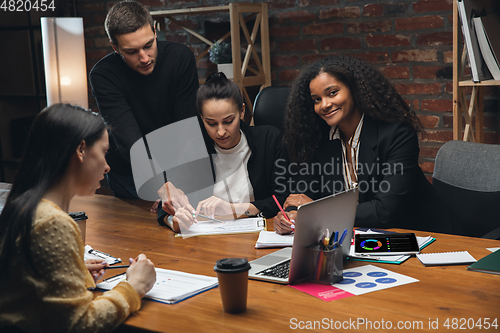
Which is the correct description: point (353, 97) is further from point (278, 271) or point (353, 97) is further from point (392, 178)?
point (278, 271)

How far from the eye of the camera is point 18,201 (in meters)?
0.91

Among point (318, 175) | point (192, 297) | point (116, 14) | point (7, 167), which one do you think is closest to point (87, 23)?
point (7, 167)

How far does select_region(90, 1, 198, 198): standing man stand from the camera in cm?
198

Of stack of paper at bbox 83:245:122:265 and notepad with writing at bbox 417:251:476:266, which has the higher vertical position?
stack of paper at bbox 83:245:122:265

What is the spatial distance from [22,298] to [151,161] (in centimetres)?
120

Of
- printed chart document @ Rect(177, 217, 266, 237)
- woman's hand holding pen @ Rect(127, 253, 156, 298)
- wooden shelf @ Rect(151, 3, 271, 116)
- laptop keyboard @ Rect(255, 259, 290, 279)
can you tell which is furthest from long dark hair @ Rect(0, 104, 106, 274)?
wooden shelf @ Rect(151, 3, 271, 116)

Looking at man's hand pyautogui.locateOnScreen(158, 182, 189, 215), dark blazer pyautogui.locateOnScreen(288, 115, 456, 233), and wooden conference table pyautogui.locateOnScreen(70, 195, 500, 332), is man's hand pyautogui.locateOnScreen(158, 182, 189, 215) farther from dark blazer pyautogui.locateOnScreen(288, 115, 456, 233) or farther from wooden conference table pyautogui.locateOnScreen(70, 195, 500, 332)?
dark blazer pyautogui.locateOnScreen(288, 115, 456, 233)

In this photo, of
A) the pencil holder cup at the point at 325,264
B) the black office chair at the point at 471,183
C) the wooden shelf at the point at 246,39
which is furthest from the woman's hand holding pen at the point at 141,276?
the wooden shelf at the point at 246,39

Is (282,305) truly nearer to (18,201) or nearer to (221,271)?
(221,271)

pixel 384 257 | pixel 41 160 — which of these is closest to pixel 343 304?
pixel 384 257

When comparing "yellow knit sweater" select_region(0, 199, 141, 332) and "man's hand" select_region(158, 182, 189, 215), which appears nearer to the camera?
"yellow knit sweater" select_region(0, 199, 141, 332)

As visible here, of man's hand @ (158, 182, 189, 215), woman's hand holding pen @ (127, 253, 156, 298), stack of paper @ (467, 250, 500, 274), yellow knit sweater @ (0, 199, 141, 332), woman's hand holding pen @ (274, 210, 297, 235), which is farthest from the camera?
man's hand @ (158, 182, 189, 215)

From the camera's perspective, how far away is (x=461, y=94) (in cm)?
222

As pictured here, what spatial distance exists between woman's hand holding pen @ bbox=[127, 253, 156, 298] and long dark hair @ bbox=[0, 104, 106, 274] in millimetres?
255
